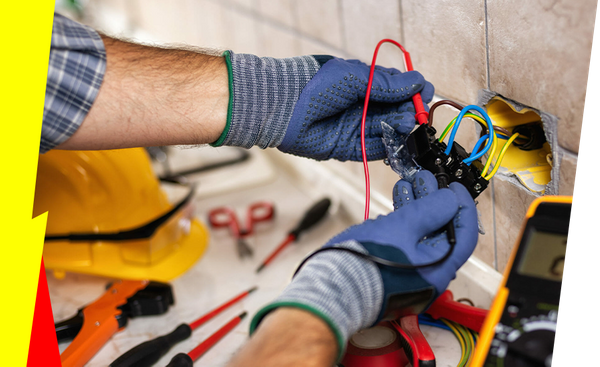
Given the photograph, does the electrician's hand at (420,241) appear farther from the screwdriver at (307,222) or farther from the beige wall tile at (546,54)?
the screwdriver at (307,222)

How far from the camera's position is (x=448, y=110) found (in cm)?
66

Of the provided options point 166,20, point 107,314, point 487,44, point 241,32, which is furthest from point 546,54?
point 166,20

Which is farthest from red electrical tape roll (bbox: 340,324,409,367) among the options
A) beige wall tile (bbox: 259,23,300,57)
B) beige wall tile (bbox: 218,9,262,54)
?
beige wall tile (bbox: 218,9,262,54)

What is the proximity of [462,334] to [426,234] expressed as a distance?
0.70 ft

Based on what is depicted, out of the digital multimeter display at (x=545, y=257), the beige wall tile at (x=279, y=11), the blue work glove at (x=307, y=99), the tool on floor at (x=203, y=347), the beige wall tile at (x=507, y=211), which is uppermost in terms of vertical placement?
the beige wall tile at (x=279, y=11)

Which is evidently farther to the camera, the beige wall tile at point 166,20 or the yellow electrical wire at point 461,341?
the beige wall tile at point 166,20

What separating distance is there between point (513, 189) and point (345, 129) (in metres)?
0.22

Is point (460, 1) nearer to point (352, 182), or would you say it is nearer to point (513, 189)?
point (513, 189)

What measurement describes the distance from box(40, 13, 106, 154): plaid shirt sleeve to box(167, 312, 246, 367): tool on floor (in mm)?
→ 302

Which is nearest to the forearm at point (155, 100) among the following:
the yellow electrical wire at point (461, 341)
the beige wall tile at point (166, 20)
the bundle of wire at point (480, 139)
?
the bundle of wire at point (480, 139)

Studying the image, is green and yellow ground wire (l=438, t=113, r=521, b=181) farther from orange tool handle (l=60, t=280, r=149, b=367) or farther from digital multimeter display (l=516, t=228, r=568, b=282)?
orange tool handle (l=60, t=280, r=149, b=367)

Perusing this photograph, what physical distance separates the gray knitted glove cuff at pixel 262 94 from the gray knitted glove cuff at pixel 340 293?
0.70 feet

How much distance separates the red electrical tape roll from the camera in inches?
21.1

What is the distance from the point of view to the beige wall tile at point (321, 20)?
2.98 ft
